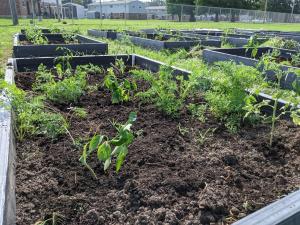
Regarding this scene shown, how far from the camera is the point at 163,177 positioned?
2188 millimetres

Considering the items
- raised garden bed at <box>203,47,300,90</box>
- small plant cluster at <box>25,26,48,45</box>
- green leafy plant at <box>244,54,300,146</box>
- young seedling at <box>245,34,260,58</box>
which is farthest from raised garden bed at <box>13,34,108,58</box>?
green leafy plant at <box>244,54,300,146</box>

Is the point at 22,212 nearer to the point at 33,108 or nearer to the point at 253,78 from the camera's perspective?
the point at 33,108

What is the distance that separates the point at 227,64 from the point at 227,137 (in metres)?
0.82

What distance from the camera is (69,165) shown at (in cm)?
234

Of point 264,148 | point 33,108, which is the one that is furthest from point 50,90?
point 264,148

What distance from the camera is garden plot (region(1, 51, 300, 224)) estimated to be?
1.87 m

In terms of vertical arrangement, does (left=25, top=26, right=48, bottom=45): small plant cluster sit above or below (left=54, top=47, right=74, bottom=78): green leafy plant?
above

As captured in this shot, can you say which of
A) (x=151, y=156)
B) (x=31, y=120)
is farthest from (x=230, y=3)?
(x=151, y=156)

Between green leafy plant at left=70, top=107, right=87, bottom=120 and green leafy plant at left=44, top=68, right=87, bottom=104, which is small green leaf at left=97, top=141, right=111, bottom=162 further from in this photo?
green leafy plant at left=44, top=68, right=87, bottom=104

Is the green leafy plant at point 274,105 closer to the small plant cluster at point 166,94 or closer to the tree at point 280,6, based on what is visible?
the small plant cluster at point 166,94

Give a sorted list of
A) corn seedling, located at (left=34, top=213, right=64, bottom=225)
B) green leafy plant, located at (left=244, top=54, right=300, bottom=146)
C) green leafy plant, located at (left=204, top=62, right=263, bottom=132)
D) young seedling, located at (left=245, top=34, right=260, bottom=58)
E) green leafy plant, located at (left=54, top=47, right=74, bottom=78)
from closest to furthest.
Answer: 1. corn seedling, located at (left=34, top=213, right=64, bottom=225)
2. green leafy plant, located at (left=244, top=54, right=300, bottom=146)
3. green leafy plant, located at (left=204, top=62, right=263, bottom=132)
4. green leafy plant, located at (left=54, top=47, right=74, bottom=78)
5. young seedling, located at (left=245, top=34, right=260, bottom=58)

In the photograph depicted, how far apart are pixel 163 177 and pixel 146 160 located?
28 centimetres

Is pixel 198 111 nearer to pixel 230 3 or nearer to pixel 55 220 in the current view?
pixel 55 220

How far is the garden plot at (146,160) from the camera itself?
6.12 ft
